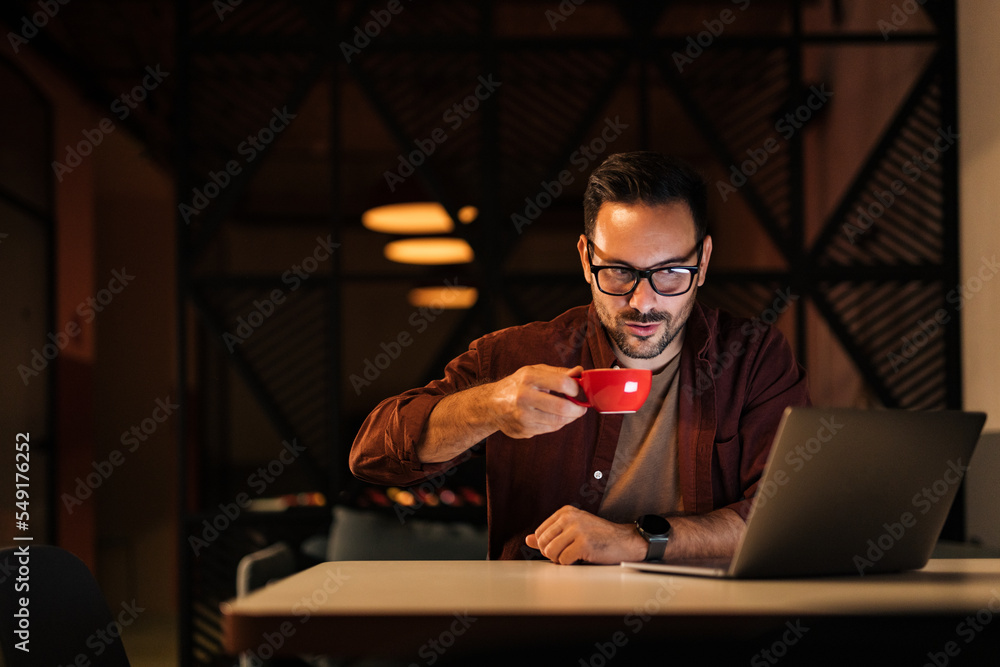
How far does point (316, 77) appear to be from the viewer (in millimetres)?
4160

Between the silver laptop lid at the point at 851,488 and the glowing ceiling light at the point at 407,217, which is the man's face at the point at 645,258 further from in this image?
the glowing ceiling light at the point at 407,217

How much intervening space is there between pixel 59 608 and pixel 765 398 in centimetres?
144

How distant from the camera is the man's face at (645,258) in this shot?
1855mm

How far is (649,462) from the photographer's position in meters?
1.95

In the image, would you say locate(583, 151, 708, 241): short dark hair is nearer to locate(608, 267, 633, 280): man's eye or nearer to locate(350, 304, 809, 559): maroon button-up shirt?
locate(608, 267, 633, 280): man's eye

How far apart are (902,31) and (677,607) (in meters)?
4.30

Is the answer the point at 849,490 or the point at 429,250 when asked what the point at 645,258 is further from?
the point at 429,250

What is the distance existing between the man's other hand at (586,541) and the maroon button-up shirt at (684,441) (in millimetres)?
321

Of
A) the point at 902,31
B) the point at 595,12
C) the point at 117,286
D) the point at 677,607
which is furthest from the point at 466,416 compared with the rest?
the point at 117,286

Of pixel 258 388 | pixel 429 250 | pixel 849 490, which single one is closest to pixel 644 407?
pixel 849 490

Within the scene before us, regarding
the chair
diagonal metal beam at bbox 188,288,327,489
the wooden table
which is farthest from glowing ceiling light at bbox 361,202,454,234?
the wooden table

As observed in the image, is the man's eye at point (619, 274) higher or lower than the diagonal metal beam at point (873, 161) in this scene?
lower

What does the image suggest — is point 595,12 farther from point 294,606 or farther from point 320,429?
point 294,606

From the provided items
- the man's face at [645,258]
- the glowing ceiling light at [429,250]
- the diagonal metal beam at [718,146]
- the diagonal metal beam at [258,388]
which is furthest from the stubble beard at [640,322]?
the glowing ceiling light at [429,250]
